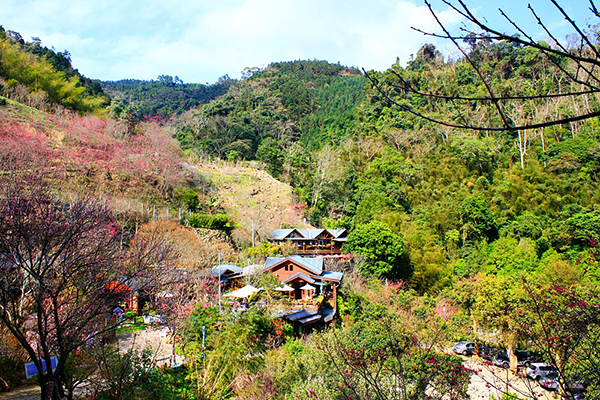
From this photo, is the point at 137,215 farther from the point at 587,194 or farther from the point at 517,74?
the point at 517,74

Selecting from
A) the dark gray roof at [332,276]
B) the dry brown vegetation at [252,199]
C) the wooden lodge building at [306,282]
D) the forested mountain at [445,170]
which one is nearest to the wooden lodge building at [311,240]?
the dry brown vegetation at [252,199]

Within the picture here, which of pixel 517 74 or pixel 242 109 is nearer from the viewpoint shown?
pixel 517 74

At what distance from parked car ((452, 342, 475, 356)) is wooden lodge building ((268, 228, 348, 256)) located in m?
9.01

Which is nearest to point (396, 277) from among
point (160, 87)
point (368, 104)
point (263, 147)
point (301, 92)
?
point (263, 147)

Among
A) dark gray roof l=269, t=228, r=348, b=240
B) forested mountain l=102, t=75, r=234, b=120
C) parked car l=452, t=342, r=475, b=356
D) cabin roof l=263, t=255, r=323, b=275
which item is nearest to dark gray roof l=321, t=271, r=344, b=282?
cabin roof l=263, t=255, r=323, b=275

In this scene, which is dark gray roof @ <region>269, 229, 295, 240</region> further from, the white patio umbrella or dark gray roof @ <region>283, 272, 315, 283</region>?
the white patio umbrella

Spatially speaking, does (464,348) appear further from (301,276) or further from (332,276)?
(301,276)

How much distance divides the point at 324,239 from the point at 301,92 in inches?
1287

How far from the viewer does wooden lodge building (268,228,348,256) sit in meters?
22.8

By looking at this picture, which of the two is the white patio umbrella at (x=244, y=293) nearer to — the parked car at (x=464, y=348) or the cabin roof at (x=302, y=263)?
the cabin roof at (x=302, y=263)

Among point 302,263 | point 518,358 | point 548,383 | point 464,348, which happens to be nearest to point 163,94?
point 302,263

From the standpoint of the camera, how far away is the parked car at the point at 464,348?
15.4 m

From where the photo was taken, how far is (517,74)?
111 feet

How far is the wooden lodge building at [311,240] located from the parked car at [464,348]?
9011mm
